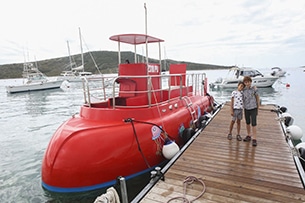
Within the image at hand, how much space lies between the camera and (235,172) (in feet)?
13.7

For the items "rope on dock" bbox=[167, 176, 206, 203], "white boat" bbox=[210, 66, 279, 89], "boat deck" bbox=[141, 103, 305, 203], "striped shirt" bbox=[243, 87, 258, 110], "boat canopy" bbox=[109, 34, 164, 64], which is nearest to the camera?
"rope on dock" bbox=[167, 176, 206, 203]

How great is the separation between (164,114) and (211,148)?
5.29 ft

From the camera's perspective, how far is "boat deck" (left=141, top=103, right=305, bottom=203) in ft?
11.2

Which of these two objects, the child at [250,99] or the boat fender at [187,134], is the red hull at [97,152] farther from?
the child at [250,99]

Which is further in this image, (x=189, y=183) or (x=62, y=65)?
(x=62, y=65)

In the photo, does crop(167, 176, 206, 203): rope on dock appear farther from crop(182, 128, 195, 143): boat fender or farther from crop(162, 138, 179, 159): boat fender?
crop(182, 128, 195, 143): boat fender

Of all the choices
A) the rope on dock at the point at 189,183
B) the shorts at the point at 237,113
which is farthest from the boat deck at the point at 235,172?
the shorts at the point at 237,113

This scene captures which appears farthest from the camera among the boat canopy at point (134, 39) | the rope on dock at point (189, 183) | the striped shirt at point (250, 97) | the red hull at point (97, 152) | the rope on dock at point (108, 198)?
the boat canopy at point (134, 39)

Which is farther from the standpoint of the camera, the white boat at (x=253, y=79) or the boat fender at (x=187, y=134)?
the white boat at (x=253, y=79)

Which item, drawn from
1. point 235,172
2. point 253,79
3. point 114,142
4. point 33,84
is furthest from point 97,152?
A: point 33,84

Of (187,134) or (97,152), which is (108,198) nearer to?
(97,152)

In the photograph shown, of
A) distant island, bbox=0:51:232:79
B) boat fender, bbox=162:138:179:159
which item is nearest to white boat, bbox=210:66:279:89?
boat fender, bbox=162:138:179:159

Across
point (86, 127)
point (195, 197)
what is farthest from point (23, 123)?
point (195, 197)

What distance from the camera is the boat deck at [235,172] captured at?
340cm
